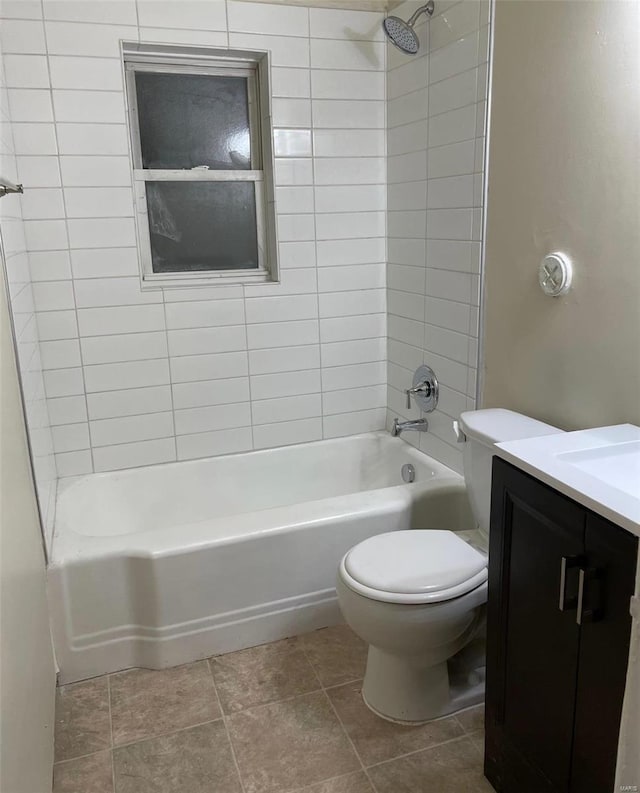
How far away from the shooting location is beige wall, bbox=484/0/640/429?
60.8 inches

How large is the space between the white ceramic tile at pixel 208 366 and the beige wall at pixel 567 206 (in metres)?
1.08

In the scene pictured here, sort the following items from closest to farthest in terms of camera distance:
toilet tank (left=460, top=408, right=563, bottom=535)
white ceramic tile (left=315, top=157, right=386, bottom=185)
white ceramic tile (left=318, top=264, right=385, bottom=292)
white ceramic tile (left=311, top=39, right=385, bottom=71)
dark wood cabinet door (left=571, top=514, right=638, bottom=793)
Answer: dark wood cabinet door (left=571, top=514, right=638, bottom=793) < toilet tank (left=460, top=408, right=563, bottom=535) < white ceramic tile (left=311, top=39, right=385, bottom=71) < white ceramic tile (left=315, top=157, right=386, bottom=185) < white ceramic tile (left=318, top=264, right=385, bottom=292)

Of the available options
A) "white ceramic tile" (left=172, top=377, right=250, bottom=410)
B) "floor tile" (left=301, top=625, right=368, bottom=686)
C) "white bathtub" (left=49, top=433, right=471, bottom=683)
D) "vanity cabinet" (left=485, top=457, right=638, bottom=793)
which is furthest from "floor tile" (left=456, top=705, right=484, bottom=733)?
"white ceramic tile" (left=172, top=377, right=250, bottom=410)

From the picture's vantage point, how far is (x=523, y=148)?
6.23 ft

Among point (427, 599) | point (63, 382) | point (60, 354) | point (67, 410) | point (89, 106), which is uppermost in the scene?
point (89, 106)

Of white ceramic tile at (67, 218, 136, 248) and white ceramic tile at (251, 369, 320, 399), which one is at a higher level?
white ceramic tile at (67, 218, 136, 248)

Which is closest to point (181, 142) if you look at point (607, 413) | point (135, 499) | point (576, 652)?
point (135, 499)

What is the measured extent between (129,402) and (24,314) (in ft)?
2.04

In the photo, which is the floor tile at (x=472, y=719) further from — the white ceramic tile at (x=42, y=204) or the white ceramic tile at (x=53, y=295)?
the white ceramic tile at (x=42, y=204)

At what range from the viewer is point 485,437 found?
5.83 ft

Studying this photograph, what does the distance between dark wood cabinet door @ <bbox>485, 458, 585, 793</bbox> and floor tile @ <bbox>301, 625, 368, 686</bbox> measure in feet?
1.82

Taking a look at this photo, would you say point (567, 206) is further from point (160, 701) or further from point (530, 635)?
point (160, 701)

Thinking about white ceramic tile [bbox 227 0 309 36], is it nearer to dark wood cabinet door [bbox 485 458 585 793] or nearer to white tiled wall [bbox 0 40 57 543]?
white tiled wall [bbox 0 40 57 543]

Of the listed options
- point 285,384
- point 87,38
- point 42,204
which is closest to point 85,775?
point 285,384
